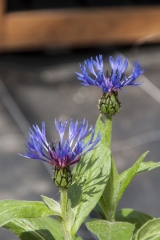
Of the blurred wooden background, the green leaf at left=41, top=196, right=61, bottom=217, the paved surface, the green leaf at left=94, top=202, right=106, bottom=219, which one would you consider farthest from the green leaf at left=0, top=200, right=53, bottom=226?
the blurred wooden background

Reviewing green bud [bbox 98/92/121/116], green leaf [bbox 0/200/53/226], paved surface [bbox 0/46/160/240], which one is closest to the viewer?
green leaf [bbox 0/200/53/226]

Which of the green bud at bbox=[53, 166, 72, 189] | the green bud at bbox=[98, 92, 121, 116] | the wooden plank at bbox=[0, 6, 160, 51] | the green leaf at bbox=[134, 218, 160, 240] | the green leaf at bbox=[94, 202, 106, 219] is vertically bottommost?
the green leaf at bbox=[134, 218, 160, 240]

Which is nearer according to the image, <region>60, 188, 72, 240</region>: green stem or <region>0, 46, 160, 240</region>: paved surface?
<region>60, 188, 72, 240</region>: green stem

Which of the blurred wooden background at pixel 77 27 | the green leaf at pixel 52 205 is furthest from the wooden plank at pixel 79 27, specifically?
the green leaf at pixel 52 205

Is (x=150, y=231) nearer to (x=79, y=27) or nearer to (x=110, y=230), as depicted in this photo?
(x=110, y=230)

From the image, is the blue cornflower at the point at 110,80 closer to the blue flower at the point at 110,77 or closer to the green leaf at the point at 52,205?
the blue flower at the point at 110,77

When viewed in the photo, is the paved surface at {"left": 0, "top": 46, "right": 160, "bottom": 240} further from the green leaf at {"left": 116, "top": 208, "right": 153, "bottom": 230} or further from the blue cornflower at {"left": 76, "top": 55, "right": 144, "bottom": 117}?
the blue cornflower at {"left": 76, "top": 55, "right": 144, "bottom": 117}
